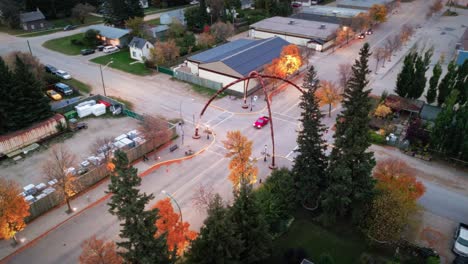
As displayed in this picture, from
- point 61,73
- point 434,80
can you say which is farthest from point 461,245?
point 61,73

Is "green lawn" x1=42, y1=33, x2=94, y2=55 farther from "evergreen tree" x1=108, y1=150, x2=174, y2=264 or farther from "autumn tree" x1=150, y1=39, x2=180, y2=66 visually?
"evergreen tree" x1=108, y1=150, x2=174, y2=264

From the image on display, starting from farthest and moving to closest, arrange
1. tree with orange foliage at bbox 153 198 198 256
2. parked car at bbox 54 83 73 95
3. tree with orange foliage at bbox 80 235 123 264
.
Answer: parked car at bbox 54 83 73 95 → tree with orange foliage at bbox 153 198 198 256 → tree with orange foliage at bbox 80 235 123 264

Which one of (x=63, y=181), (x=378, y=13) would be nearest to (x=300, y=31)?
(x=378, y=13)

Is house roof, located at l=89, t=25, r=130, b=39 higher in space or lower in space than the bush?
higher

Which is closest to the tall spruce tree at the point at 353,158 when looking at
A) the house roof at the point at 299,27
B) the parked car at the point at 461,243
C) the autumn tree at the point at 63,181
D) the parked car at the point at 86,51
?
the parked car at the point at 461,243

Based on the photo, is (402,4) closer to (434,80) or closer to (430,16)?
(430,16)

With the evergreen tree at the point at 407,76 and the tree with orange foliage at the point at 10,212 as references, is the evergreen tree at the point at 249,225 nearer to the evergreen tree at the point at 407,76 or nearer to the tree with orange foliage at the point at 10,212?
the tree with orange foliage at the point at 10,212

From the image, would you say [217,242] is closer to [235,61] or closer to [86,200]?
[86,200]

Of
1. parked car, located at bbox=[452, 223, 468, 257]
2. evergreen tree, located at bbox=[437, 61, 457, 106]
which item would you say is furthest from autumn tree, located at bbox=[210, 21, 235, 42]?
parked car, located at bbox=[452, 223, 468, 257]
